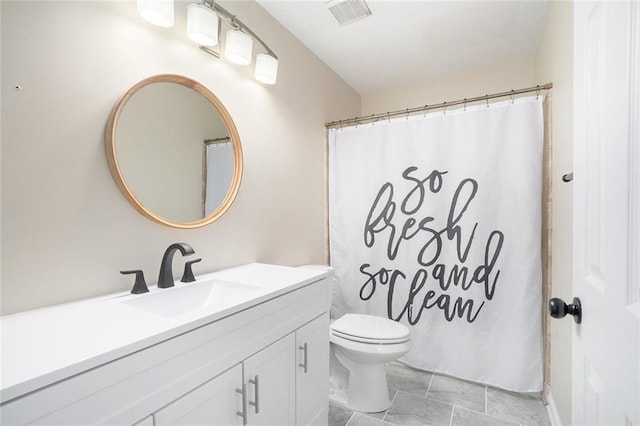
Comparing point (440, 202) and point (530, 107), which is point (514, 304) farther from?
point (530, 107)

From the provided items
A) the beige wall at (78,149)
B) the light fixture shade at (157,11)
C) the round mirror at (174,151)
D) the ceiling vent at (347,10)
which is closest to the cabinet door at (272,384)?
the beige wall at (78,149)

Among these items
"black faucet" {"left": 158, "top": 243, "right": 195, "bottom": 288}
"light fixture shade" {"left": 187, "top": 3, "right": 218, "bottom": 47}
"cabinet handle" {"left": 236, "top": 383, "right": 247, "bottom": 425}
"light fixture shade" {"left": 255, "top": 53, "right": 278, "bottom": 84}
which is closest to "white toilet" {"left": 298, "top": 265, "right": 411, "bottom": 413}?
"cabinet handle" {"left": 236, "top": 383, "right": 247, "bottom": 425}

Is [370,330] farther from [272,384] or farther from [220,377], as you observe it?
[220,377]

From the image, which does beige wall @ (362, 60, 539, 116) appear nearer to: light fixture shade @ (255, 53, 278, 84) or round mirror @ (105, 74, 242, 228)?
light fixture shade @ (255, 53, 278, 84)

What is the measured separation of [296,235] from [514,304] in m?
1.45

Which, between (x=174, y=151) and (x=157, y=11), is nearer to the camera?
(x=157, y=11)

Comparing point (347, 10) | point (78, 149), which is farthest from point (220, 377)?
point (347, 10)

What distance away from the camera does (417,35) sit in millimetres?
2135

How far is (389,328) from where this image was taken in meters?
1.80

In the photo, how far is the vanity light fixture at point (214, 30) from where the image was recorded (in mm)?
1158

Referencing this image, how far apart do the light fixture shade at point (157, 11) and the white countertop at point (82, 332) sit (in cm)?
105

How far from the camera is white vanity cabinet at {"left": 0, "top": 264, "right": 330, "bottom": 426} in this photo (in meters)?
0.61

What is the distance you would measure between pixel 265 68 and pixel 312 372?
62.8 inches

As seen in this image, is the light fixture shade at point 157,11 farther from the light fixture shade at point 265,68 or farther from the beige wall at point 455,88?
the beige wall at point 455,88
